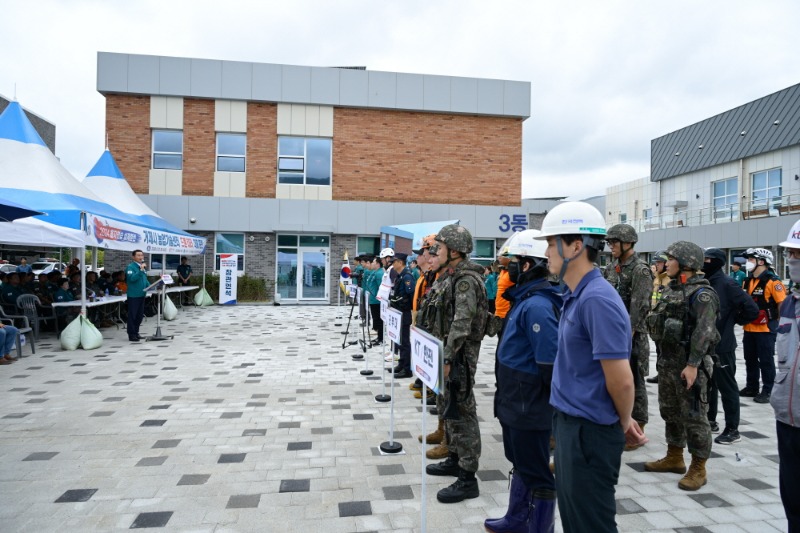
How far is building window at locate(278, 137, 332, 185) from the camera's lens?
21.7 metres

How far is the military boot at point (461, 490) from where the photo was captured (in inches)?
147

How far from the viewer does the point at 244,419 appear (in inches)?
228

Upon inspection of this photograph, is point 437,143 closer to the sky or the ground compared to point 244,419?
closer to the sky

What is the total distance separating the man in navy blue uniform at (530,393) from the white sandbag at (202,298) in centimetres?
1868

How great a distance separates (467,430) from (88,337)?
9662 millimetres

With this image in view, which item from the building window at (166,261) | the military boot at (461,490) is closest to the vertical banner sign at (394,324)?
the military boot at (461,490)

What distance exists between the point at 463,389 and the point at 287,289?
62.1 ft

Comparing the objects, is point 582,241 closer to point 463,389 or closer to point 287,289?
point 463,389

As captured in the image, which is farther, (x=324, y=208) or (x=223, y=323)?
(x=324, y=208)

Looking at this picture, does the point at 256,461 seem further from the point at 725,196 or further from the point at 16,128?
the point at 725,196

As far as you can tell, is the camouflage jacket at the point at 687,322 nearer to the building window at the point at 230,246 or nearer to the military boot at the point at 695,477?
the military boot at the point at 695,477

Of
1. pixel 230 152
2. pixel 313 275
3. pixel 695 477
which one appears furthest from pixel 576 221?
pixel 230 152

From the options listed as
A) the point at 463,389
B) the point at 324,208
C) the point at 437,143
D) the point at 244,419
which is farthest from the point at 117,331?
the point at 437,143

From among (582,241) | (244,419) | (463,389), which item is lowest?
(244,419)
